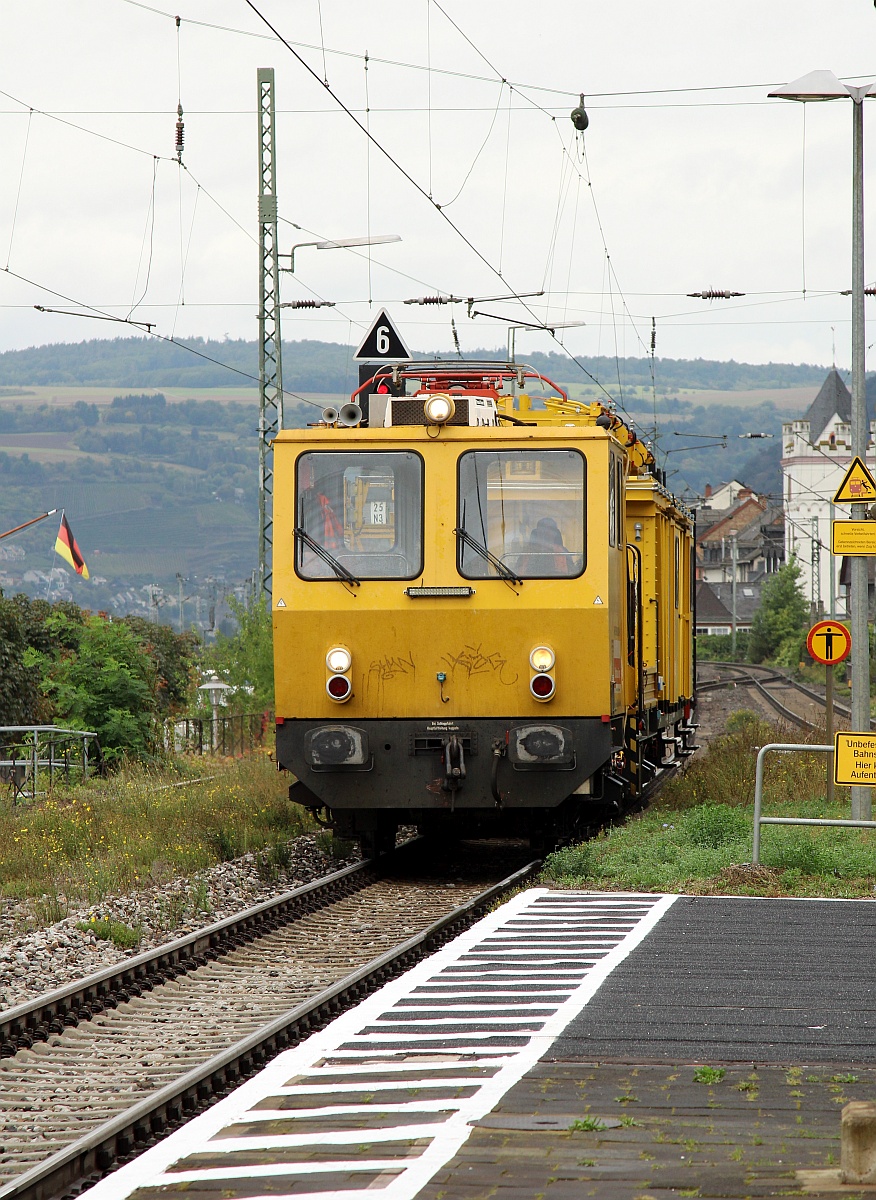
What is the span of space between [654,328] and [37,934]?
26.9m

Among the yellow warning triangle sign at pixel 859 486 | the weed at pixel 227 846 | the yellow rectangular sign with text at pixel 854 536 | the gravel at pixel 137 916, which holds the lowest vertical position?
the gravel at pixel 137 916

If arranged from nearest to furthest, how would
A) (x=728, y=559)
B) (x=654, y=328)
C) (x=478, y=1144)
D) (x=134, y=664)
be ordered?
(x=478, y=1144), (x=134, y=664), (x=654, y=328), (x=728, y=559)

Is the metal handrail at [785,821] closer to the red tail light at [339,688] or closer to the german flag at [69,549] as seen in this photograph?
the red tail light at [339,688]

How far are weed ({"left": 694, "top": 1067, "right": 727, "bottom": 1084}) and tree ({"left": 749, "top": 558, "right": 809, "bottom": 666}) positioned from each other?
74.9m

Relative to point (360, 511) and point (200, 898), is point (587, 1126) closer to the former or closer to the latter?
point (200, 898)

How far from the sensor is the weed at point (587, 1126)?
17.7ft

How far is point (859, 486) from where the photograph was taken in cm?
1417

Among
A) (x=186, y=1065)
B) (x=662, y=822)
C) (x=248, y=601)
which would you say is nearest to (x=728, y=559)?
(x=248, y=601)

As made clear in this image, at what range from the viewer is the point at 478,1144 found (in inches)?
207

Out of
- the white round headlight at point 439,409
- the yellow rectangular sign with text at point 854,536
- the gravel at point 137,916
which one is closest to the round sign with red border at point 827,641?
the yellow rectangular sign with text at point 854,536

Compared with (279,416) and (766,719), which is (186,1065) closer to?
(279,416)

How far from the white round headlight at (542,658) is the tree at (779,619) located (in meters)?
68.6

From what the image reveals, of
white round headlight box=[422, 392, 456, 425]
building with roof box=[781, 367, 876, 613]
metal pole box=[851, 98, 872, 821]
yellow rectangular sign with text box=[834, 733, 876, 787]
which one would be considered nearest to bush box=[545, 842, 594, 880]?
yellow rectangular sign with text box=[834, 733, 876, 787]

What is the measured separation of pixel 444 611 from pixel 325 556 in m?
1.10
